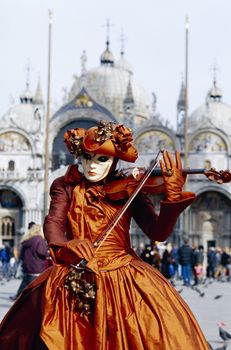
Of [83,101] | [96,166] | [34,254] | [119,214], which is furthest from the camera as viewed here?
[83,101]

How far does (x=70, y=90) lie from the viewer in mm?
59344

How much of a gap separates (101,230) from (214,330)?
511 cm

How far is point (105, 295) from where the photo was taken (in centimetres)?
390

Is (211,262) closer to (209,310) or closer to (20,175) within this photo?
(209,310)

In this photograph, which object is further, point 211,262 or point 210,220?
point 210,220

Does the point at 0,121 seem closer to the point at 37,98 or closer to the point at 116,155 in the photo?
the point at 37,98

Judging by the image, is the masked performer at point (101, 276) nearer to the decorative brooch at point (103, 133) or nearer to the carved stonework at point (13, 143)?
the decorative brooch at point (103, 133)

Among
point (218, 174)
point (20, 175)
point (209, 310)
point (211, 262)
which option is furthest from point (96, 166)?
point (20, 175)

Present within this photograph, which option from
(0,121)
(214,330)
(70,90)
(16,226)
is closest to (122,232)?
(214,330)

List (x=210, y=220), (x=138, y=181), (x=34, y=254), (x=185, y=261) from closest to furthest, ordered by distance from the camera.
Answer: (x=138, y=181) < (x=34, y=254) < (x=185, y=261) < (x=210, y=220)

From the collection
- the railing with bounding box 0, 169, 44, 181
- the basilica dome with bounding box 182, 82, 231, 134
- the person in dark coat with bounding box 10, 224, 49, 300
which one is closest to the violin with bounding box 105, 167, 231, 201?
the person in dark coat with bounding box 10, 224, 49, 300

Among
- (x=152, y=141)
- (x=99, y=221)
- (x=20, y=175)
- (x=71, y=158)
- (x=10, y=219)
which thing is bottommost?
(x=10, y=219)

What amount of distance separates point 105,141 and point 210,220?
132 ft

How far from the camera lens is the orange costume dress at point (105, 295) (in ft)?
12.5
